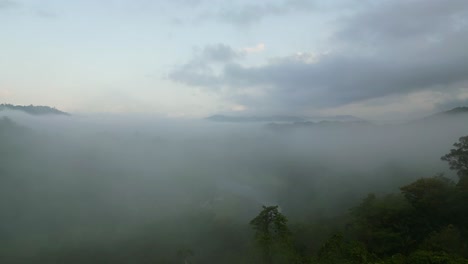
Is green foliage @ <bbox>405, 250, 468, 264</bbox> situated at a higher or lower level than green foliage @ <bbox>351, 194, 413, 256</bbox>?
higher

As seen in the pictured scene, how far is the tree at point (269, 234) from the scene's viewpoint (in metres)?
34.9

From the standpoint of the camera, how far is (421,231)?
52719 millimetres

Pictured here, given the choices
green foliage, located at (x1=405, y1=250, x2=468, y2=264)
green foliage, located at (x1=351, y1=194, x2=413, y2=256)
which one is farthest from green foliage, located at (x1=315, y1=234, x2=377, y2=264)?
green foliage, located at (x1=351, y1=194, x2=413, y2=256)

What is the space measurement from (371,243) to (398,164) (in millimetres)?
114486

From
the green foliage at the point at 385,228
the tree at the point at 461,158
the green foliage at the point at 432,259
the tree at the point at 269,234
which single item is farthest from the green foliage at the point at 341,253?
the tree at the point at 461,158

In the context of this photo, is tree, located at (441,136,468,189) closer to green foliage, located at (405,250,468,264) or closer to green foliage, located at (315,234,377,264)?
green foliage, located at (315,234,377,264)

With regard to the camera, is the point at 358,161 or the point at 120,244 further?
the point at 358,161

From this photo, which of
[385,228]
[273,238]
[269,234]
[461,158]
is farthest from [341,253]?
[461,158]

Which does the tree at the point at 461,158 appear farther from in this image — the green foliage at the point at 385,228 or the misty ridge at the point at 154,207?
the misty ridge at the point at 154,207

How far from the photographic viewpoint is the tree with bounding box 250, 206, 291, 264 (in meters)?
34.9

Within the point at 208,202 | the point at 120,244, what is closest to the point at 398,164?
the point at 208,202

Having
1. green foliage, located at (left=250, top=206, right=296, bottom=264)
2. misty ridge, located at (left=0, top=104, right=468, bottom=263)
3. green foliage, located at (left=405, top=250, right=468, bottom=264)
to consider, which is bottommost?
misty ridge, located at (left=0, top=104, right=468, bottom=263)

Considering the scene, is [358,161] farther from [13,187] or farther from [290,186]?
[13,187]

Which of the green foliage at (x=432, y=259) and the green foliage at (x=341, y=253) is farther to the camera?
the green foliage at (x=341, y=253)
